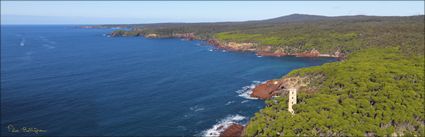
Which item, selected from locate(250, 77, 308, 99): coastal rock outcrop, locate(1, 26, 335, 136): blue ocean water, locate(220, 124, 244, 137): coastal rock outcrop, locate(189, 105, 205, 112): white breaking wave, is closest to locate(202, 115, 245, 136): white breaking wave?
locate(1, 26, 335, 136): blue ocean water

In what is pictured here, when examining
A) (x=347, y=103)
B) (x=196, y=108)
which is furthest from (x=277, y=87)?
(x=347, y=103)

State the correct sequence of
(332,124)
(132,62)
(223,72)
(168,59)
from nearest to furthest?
(332,124)
(223,72)
(132,62)
(168,59)

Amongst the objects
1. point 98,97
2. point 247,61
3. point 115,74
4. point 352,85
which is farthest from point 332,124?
point 247,61

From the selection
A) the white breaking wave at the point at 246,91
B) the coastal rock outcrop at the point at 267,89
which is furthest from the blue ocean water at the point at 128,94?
the coastal rock outcrop at the point at 267,89

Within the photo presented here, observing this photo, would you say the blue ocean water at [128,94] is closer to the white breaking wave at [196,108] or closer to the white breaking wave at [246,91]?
the white breaking wave at [196,108]

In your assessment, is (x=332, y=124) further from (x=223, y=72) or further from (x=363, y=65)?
(x=223, y=72)

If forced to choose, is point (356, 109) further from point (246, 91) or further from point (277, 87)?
point (246, 91)
